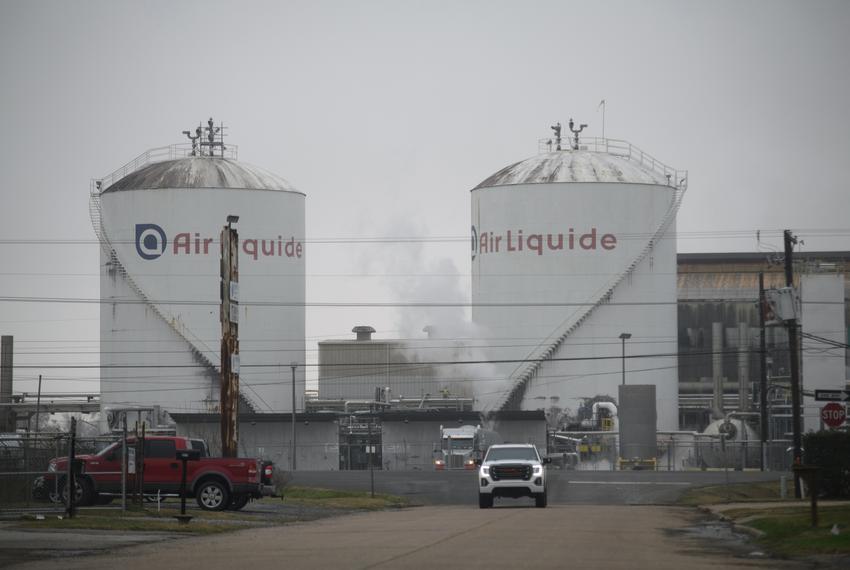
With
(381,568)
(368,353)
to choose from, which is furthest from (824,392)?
(368,353)

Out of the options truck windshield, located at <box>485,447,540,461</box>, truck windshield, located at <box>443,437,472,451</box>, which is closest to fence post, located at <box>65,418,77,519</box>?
truck windshield, located at <box>485,447,540,461</box>

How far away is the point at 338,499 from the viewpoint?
4012 cm

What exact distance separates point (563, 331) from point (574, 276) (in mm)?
2862

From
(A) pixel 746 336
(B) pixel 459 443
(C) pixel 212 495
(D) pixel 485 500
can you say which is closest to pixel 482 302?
(B) pixel 459 443

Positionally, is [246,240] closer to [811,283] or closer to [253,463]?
[811,283]

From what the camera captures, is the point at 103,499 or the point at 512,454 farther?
the point at 512,454

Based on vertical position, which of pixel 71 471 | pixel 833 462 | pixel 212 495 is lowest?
pixel 212 495

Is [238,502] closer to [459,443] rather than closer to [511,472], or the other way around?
[511,472]

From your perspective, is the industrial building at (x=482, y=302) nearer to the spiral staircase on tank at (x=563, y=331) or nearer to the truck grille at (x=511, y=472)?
the spiral staircase on tank at (x=563, y=331)

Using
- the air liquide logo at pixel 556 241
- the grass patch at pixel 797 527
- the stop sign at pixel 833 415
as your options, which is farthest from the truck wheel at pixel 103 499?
the air liquide logo at pixel 556 241

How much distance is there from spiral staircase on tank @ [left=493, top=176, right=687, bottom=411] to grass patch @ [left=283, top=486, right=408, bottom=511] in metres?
29.8

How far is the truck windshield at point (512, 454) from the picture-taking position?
3722 centimetres

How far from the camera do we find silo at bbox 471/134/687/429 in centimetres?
7231

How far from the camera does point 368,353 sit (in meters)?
86.6
